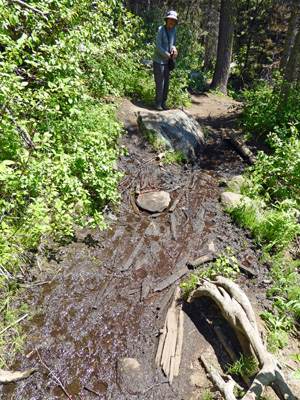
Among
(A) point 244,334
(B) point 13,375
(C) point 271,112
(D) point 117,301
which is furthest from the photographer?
(C) point 271,112

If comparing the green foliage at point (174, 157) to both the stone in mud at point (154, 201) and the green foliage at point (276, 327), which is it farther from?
the green foliage at point (276, 327)

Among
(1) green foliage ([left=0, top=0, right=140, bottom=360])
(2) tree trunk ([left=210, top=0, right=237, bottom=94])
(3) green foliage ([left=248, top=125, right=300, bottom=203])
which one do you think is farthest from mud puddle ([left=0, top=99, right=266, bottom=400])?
(2) tree trunk ([left=210, top=0, right=237, bottom=94])

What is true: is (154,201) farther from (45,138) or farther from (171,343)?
(171,343)

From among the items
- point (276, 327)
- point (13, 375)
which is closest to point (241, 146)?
point (276, 327)

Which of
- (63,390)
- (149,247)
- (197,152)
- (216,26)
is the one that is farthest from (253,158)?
(216,26)

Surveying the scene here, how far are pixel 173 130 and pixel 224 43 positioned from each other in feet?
27.7

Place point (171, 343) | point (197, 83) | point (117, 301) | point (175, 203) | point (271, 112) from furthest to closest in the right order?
point (197, 83)
point (271, 112)
point (175, 203)
point (117, 301)
point (171, 343)

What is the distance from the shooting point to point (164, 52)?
6875mm

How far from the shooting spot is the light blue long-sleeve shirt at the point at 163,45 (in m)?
6.70

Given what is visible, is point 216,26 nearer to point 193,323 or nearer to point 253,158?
point 253,158

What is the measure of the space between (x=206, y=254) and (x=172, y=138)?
3.99 meters

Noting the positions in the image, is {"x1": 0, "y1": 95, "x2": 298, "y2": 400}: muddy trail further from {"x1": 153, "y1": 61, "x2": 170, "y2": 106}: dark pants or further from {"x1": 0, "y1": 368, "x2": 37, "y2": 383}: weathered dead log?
{"x1": 153, "y1": 61, "x2": 170, "y2": 106}: dark pants

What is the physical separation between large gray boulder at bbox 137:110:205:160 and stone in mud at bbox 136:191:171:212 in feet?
6.74

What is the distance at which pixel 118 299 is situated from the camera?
348cm
